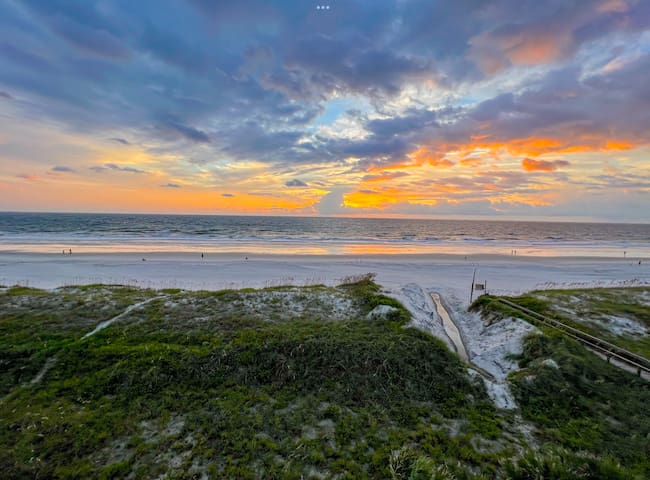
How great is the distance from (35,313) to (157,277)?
12.0 m

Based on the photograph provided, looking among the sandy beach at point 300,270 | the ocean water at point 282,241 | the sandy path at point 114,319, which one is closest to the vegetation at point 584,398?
the sandy beach at point 300,270

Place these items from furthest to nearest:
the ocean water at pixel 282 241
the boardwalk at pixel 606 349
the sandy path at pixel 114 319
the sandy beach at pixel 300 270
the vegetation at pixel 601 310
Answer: the ocean water at pixel 282 241 → the sandy beach at pixel 300 270 → the vegetation at pixel 601 310 → the sandy path at pixel 114 319 → the boardwalk at pixel 606 349

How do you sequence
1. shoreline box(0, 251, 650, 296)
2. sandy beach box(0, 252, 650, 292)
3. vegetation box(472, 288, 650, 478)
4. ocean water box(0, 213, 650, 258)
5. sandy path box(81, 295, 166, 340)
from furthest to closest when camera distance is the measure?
ocean water box(0, 213, 650, 258) < sandy beach box(0, 252, 650, 292) < shoreline box(0, 251, 650, 296) < sandy path box(81, 295, 166, 340) < vegetation box(472, 288, 650, 478)

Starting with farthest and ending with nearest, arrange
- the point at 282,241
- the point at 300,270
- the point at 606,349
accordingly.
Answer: the point at 282,241 → the point at 300,270 → the point at 606,349

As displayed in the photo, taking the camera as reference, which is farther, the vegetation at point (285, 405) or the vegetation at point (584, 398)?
the vegetation at point (584, 398)

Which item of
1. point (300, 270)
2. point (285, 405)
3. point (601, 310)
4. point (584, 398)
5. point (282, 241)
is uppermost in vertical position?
point (282, 241)

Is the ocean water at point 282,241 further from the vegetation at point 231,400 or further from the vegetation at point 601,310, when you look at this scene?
the vegetation at point 231,400

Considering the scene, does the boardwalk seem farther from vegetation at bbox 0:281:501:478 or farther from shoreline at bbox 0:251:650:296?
shoreline at bbox 0:251:650:296

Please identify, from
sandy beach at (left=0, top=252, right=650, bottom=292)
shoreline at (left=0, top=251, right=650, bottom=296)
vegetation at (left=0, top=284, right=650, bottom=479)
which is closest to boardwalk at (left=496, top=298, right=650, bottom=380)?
vegetation at (left=0, top=284, right=650, bottom=479)

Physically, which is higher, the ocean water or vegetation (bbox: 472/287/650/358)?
the ocean water

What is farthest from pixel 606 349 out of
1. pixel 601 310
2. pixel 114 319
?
pixel 114 319

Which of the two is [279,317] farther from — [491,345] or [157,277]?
[157,277]

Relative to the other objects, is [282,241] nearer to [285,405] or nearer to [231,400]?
[231,400]

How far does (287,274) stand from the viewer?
90.2ft
